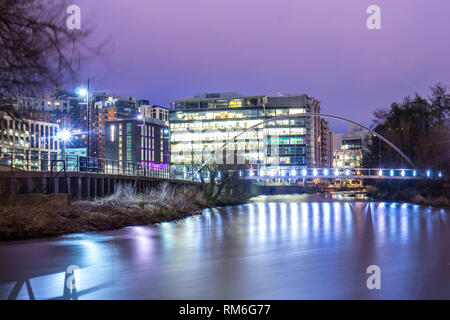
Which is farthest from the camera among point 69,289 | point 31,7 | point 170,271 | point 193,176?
point 193,176

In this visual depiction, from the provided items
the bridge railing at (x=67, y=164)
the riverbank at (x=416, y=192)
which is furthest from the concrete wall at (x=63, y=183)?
the riverbank at (x=416, y=192)

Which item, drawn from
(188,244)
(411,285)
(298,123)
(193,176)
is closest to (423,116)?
(193,176)

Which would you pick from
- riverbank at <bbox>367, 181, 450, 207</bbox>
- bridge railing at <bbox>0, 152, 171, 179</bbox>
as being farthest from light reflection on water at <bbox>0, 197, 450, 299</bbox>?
riverbank at <bbox>367, 181, 450, 207</bbox>

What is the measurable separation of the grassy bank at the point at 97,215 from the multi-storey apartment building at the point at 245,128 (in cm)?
11259

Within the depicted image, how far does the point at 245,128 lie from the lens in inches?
6152

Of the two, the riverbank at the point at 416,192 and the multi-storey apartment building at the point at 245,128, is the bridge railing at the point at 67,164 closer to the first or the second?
the riverbank at the point at 416,192

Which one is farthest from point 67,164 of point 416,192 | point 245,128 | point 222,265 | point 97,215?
point 245,128

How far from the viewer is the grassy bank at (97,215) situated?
61.9ft

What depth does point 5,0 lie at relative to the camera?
11516 mm

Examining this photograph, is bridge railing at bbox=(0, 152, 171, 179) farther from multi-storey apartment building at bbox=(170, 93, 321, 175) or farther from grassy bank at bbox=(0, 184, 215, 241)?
multi-storey apartment building at bbox=(170, 93, 321, 175)

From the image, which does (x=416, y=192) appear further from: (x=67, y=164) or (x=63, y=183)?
(x=63, y=183)
